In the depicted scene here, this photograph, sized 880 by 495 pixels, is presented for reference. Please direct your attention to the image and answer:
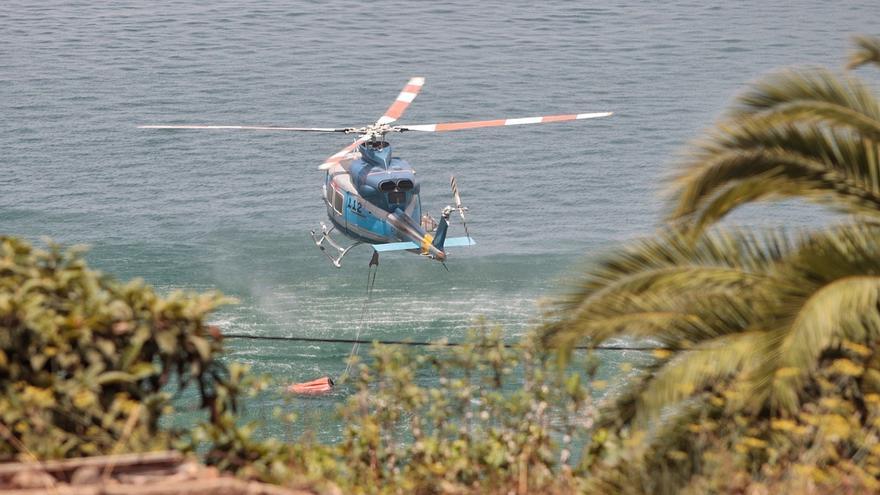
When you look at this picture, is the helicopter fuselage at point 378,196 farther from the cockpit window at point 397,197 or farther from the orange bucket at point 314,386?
the orange bucket at point 314,386

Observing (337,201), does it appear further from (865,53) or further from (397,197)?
(865,53)

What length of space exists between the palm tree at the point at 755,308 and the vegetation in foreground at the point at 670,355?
0.02 meters

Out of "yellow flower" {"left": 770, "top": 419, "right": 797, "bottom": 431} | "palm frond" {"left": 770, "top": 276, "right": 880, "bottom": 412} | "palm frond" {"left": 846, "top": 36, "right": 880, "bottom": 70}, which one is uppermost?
"palm frond" {"left": 846, "top": 36, "right": 880, "bottom": 70}

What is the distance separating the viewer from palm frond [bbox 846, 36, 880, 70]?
11.3 m

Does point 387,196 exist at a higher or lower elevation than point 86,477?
lower

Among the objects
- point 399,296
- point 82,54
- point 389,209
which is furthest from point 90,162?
point 389,209

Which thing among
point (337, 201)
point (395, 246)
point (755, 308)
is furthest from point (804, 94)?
point (337, 201)

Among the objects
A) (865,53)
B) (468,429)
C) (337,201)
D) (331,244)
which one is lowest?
(331,244)

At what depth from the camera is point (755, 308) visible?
10344 millimetres

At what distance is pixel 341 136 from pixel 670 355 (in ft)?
199

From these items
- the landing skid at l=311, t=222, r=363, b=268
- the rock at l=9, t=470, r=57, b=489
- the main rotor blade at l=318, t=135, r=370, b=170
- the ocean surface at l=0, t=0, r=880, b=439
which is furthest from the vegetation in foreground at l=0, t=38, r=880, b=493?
the landing skid at l=311, t=222, r=363, b=268

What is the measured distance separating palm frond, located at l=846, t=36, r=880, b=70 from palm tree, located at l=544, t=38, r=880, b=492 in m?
0.01

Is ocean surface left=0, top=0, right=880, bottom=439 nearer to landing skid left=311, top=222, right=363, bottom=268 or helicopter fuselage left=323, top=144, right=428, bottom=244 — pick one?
landing skid left=311, top=222, right=363, bottom=268

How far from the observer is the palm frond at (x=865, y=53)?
11336 mm
